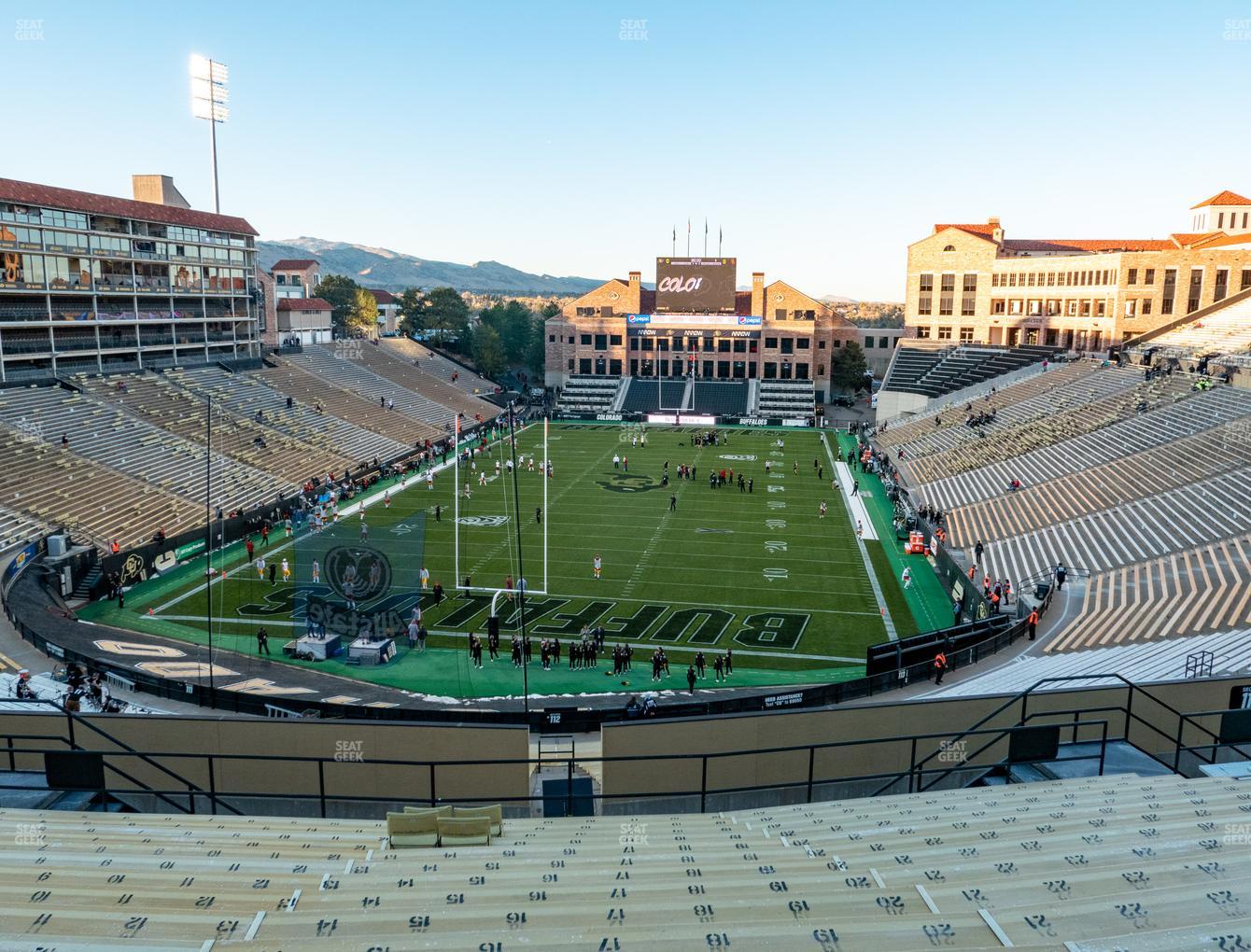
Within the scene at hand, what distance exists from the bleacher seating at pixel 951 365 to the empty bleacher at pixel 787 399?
22.6 ft

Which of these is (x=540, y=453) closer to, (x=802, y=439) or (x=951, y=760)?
(x=802, y=439)

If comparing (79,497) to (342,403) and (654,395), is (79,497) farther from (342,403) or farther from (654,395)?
(654,395)

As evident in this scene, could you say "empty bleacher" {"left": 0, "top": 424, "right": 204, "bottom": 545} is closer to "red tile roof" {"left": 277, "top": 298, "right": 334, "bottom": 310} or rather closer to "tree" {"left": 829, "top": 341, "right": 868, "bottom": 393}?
"red tile roof" {"left": 277, "top": 298, "right": 334, "bottom": 310}

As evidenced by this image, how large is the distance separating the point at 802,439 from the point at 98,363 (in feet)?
141

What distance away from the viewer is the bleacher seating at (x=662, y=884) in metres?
5.37

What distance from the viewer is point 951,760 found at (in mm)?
13352

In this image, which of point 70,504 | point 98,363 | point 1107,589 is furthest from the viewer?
point 98,363

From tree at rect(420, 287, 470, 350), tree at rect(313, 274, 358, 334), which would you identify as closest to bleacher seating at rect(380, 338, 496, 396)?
tree at rect(420, 287, 470, 350)

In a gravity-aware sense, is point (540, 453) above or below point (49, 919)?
below

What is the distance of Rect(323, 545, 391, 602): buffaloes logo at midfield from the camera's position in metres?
22.6

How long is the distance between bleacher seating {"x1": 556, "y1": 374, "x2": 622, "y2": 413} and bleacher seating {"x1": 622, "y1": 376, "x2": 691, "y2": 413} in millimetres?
1396

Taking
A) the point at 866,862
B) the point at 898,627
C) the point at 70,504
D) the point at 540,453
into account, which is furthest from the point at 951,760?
the point at 540,453

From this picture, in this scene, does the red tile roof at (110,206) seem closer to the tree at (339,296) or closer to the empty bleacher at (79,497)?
the empty bleacher at (79,497)

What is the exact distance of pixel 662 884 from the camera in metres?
6.43
